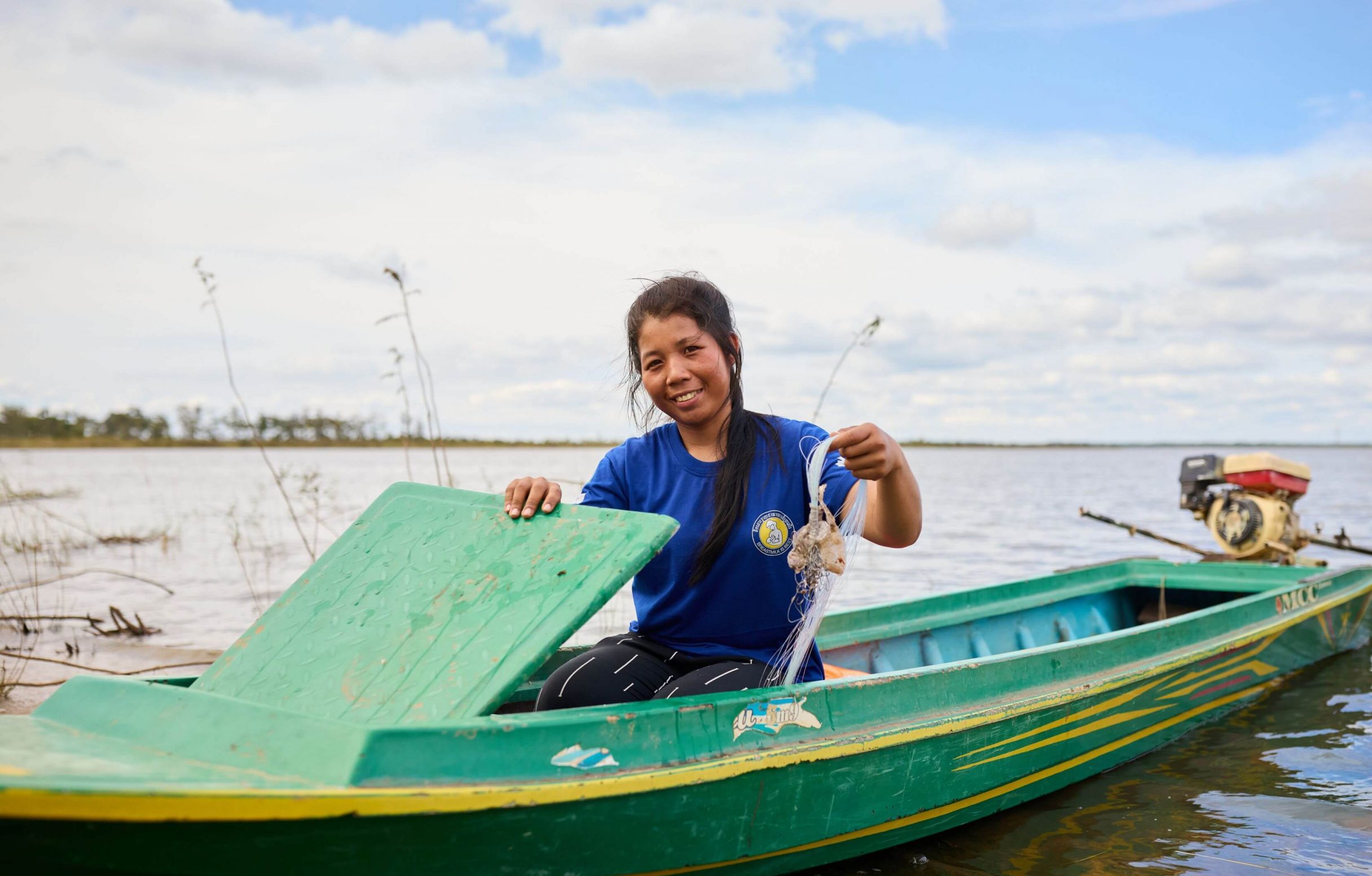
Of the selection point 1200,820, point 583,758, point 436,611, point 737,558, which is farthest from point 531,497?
point 1200,820

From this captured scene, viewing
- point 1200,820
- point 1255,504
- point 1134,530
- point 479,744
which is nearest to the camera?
point 479,744

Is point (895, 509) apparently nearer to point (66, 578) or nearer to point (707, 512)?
point (707, 512)

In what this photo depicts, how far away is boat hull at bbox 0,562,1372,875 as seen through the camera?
196cm

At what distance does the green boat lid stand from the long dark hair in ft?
0.89

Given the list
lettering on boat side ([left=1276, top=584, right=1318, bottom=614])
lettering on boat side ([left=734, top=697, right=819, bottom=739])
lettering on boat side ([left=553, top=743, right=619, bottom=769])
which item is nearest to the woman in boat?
lettering on boat side ([left=734, top=697, right=819, bottom=739])

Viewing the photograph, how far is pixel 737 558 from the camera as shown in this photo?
9.59ft

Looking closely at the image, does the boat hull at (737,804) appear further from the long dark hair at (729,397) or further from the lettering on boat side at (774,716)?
the long dark hair at (729,397)

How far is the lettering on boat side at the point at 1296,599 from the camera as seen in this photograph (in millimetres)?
5762

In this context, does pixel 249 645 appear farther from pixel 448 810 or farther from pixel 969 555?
pixel 969 555

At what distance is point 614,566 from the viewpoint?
2625mm

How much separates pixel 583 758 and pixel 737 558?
2.52 feet

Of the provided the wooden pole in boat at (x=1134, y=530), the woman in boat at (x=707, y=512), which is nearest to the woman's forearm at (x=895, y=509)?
the woman in boat at (x=707, y=512)

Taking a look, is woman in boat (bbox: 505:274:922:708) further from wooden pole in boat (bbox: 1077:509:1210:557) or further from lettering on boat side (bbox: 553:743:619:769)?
wooden pole in boat (bbox: 1077:509:1210:557)

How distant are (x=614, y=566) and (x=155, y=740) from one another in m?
1.23
